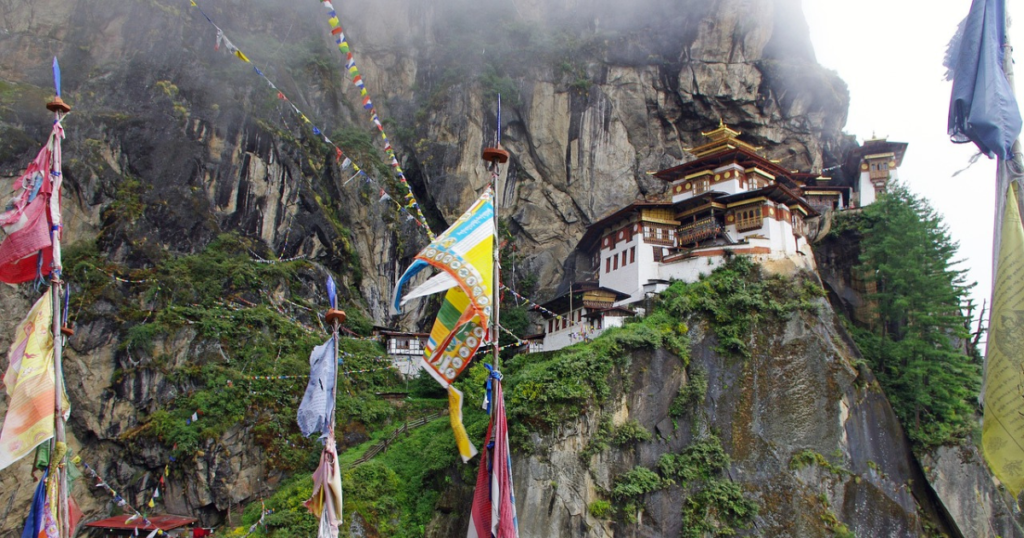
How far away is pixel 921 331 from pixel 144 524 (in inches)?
1310

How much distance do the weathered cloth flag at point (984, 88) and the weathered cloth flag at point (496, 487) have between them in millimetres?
6209

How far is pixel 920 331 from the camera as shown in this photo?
29203 mm

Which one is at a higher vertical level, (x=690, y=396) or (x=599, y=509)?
(x=690, y=396)

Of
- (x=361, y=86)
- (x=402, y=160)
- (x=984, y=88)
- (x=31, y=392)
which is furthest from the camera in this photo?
(x=402, y=160)

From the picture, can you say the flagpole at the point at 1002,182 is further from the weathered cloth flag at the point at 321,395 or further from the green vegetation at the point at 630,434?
the green vegetation at the point at 630,434

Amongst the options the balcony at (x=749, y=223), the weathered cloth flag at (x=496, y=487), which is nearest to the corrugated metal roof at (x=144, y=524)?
the weathered cloth flag at (x=496, y=487)

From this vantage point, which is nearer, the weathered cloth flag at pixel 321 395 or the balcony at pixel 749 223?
the weathered cloth flag at pixel 321 395

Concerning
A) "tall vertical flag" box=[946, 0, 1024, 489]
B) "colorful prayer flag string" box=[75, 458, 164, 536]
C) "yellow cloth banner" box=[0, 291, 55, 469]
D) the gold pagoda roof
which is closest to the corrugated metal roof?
"colorful prayer flag string" box=[75, 458, 164, 536]

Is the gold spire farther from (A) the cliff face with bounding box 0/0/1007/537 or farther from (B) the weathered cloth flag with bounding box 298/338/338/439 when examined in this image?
(B) the weathered cloth flag with bounding box 298/338/338/439

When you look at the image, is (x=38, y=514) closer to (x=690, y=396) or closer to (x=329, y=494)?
(x=329, y=494)

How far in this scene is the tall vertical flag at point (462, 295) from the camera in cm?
938

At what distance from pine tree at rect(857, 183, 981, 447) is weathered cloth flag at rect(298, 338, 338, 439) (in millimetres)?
26687

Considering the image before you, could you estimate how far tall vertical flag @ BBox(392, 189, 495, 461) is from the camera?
30.8ft

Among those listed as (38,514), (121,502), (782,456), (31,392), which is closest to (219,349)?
(121,502)
